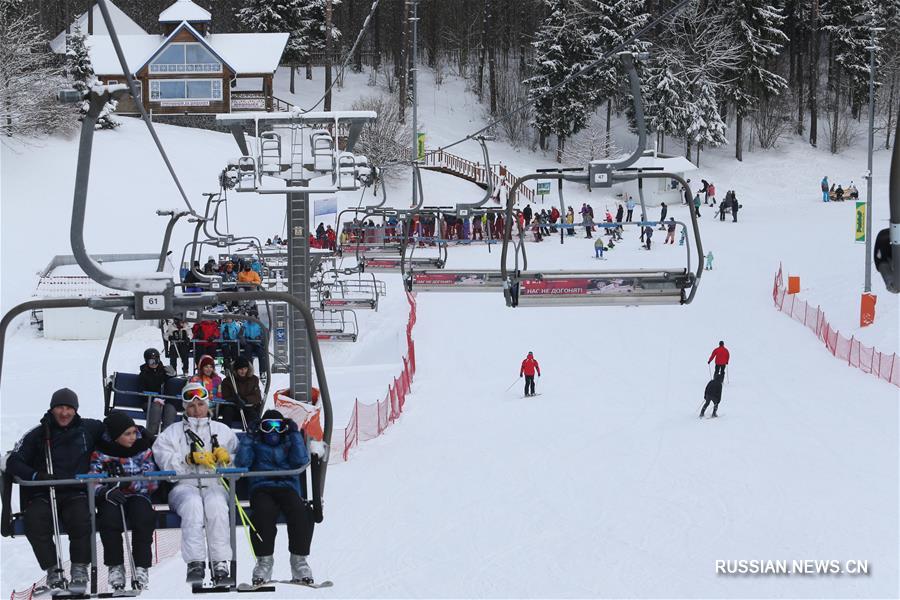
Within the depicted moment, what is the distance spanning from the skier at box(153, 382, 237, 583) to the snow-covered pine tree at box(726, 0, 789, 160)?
172 feet

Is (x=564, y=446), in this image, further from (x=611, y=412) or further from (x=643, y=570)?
(x=643, y=570)

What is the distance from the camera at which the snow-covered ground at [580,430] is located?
→ 46.1ft

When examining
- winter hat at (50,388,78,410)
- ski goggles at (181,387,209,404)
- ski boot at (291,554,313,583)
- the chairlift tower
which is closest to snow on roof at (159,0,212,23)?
the chairlift tower

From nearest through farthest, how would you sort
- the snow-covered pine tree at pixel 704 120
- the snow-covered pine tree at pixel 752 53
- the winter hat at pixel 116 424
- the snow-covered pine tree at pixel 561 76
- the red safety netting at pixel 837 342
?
the winter hat at pixel 116 424, the red safety netting at pixel 837 342, the snow-covered pine tree at pixel 561 76, the snow-covered pine tree at pixel 704 120, the snow-covered pine tree at pixel 752 53

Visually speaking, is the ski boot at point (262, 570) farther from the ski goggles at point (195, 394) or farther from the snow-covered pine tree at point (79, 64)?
the snow-covered pine tree at point (79, 64)

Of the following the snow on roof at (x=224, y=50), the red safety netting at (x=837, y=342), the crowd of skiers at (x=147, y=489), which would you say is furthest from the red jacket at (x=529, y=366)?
the snow on roof at (x=224, y=50)

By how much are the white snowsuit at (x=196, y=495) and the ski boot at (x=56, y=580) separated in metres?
0.74

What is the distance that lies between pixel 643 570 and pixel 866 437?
23.5ft

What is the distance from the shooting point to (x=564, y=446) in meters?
19.4

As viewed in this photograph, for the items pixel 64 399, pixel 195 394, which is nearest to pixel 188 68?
pixel 195 394

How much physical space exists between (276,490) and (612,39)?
47.6 m

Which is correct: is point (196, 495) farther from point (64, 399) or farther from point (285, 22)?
point (285, 22)

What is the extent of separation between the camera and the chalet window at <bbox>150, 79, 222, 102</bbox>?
167 feet

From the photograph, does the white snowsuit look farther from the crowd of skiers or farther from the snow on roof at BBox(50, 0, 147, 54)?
the snow on roof at BBox(50, 0, 147, 54)
